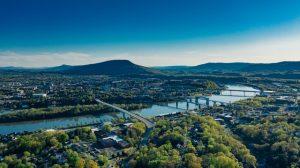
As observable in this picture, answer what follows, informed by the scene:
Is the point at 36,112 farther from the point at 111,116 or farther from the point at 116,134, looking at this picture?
the point at 116,134

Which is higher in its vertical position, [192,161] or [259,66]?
[259,66]

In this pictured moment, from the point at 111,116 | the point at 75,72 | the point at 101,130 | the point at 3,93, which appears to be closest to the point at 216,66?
the point at 75,72

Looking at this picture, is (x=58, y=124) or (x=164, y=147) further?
(x=58, y=124)

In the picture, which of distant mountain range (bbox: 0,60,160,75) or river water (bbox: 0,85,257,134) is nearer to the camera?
river water (bbox: 0,85,257,134)

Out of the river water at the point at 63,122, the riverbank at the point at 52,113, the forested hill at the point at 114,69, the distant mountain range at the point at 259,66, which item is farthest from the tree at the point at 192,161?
Answer: the forested hill at the point at 114,69

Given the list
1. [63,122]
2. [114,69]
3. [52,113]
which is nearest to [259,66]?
[114,69]

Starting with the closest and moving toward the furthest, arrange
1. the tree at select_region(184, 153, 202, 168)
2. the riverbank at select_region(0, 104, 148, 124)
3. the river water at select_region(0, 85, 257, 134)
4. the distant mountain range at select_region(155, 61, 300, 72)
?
1. the tree at select_region(184, 153, 202, 168)
2. the river water at select_region(0, 85, 257, 134)
3. the riverbank at select_region(0, 104, 148, 124)
4. the distant mountain range at select_region(155, 61, 300, 72)

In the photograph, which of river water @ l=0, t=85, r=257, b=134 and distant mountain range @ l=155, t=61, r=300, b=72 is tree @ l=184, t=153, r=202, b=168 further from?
distant mountain range @ l=155, t=61, r=300, b=72

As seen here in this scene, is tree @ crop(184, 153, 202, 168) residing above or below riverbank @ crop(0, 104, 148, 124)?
above

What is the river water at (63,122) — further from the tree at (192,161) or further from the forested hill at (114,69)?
the forested hill at (114,69)

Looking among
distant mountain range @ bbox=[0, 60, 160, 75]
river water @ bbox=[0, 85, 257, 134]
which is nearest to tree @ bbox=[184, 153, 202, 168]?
river water @ bbox=[0, 85, 257, 134]

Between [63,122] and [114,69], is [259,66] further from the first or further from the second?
[63,122]
